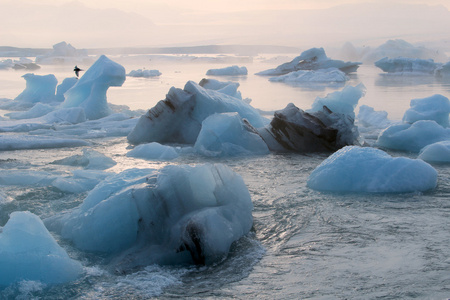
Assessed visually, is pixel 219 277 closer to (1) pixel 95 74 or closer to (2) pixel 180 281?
(2) pixel 180 281

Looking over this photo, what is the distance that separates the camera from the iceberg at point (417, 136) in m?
7.61

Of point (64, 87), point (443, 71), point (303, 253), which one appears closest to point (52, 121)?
point (64, 87)

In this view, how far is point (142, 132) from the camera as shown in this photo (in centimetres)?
848

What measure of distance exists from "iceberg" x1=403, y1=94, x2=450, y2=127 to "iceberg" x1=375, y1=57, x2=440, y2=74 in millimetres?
20232

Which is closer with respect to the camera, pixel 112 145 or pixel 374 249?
pixel 374 249

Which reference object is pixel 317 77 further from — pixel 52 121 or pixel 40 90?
pixel 52 121

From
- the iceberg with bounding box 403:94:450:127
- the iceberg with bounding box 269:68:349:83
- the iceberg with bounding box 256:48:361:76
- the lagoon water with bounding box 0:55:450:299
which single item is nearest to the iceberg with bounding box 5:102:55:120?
the lagoon water with bounding box 0:55:450:299

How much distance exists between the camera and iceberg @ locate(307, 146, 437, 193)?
530 centimetres

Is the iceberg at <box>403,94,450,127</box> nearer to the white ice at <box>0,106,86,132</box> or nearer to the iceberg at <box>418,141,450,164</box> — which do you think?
the iceberg at <box>418,141,450,164</box>

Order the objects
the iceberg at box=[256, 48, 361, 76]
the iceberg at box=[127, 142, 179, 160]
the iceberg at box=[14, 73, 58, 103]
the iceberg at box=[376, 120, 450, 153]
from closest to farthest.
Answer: the iceberg at box=[127, 142, 179, 160], the iceberg at box=[376, 120, 450, 153], the iceberg at box=[14, 73, 58, 103], the iceberg at box=[256, 48, 361, 76]

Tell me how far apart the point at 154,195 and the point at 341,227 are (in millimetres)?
1614

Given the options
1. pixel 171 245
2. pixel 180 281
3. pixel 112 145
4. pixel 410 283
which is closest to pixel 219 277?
pixel 180 281

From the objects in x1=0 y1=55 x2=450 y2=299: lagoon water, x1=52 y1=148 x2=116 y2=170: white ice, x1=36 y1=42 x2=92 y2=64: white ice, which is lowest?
x1=0 y1=55 x2=450 y2=299: lagoon water

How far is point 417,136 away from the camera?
301 inches
